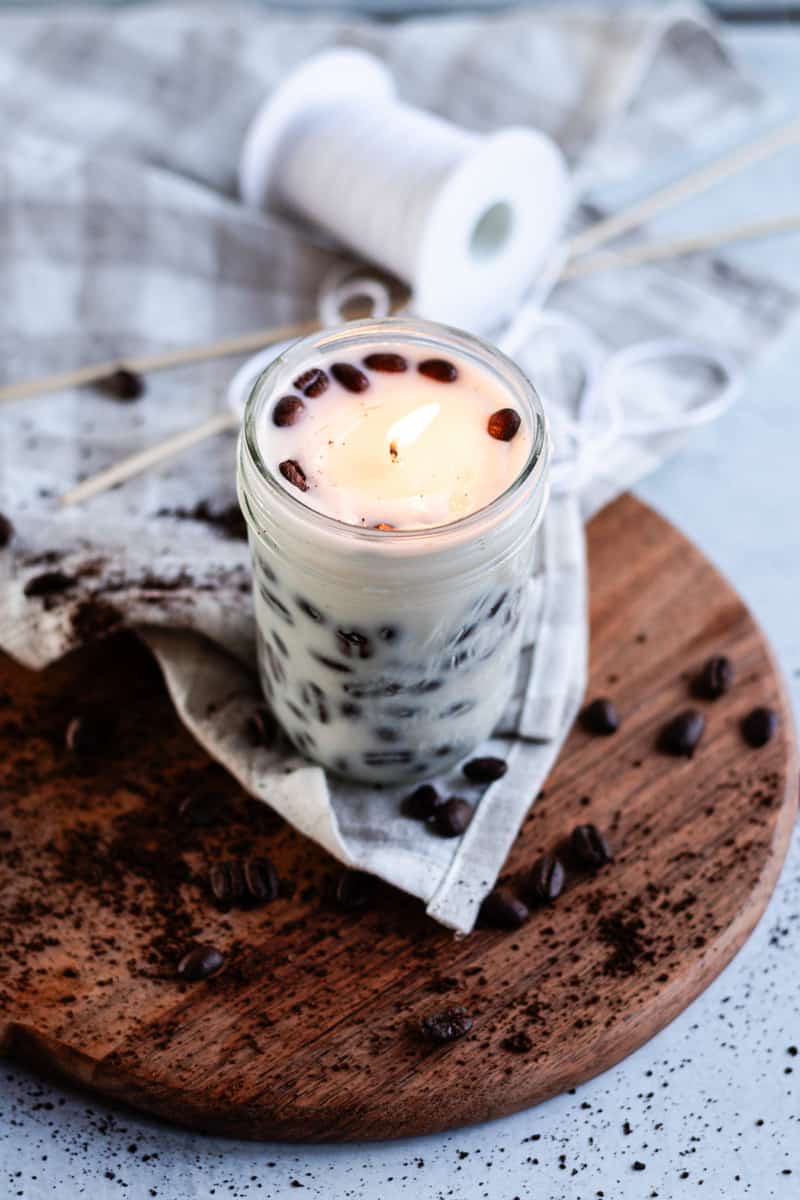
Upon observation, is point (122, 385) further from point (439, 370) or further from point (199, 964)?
point (199, 964)

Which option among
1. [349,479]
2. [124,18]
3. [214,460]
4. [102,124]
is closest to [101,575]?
[214,460]

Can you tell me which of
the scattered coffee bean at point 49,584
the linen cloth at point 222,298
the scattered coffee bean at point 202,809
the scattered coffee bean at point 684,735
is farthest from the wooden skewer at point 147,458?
the scattered coffee bean at point 684,735

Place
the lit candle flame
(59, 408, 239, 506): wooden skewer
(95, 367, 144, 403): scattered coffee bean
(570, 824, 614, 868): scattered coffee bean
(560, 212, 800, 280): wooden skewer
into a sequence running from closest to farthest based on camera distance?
the lit candle flame → (570, 824, 614, 868): scattered coffee bean → (59, 408, 239, 506): wooden skewer → (95, 367, 144, 403): scattered coffee bean → (560, 212, 800, 280): wooden skewer

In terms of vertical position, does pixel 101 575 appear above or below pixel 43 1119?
above

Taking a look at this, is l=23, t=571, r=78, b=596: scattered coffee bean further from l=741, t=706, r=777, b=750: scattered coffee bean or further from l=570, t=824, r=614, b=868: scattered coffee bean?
Answer: l=741, t=706, r=777, b=750: scattered coffee bean

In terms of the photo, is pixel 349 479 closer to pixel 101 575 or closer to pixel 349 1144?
pixel 101 575

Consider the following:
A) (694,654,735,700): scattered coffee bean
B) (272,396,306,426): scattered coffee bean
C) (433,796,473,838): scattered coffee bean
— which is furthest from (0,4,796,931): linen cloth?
(272,396,306,426): scattered coffee bean
